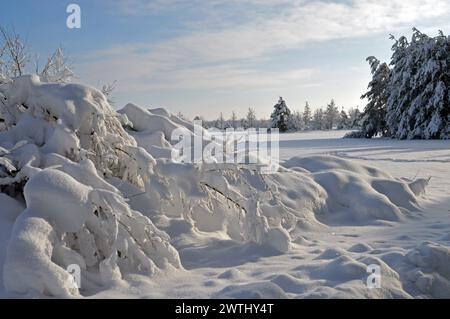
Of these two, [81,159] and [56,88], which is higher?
[56,88]

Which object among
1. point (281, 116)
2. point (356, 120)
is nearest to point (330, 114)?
point (281, 116)

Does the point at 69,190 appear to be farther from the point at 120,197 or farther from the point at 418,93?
the point at 418,93

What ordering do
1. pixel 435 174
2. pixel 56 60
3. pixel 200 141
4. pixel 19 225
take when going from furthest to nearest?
1. pixel 435 174
2. pixel 56 60
3. pixel 200 141
4. pixel 19 225

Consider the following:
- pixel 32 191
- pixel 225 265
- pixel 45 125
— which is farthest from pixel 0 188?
pixel 225 265

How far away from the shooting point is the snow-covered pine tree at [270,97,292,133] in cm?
5580

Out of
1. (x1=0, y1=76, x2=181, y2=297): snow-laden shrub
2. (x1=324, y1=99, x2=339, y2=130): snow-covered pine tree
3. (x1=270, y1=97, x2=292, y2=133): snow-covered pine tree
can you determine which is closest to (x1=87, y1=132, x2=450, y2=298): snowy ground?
(x1=0, y1=76, x2=181, y2=297): snow-laden shrub

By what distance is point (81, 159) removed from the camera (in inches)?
182

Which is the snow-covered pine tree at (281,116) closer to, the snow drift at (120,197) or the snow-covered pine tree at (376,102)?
the snow-covered pine tree at (376,102)

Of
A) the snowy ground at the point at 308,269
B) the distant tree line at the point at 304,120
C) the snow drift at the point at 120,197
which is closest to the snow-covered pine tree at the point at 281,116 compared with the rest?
the distant tree line at the point at 304,120

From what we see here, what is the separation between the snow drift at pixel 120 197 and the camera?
11.5 ft

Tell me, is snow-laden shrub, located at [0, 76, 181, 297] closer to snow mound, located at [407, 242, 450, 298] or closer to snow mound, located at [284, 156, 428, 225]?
snow mound, located at [407, 242, 450, 298]

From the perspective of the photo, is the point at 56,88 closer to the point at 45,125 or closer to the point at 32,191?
the point at 45,125

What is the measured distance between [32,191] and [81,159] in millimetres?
1153

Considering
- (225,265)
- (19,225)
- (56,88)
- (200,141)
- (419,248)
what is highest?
(56,88)
